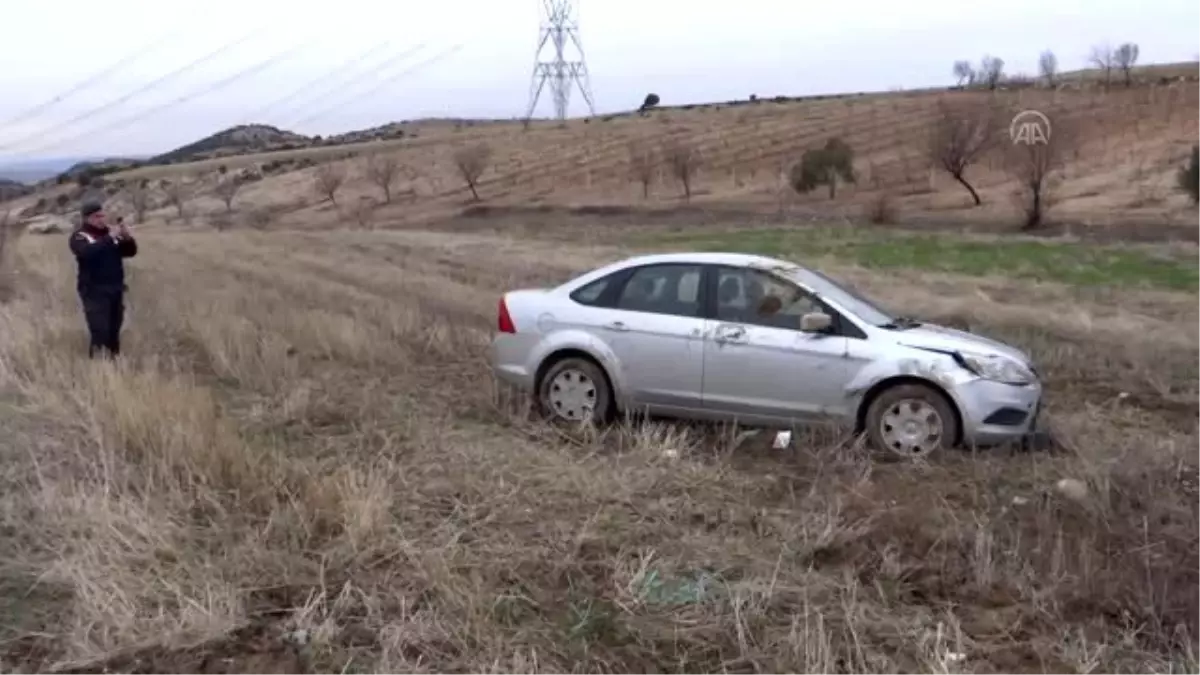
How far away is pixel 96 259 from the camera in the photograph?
36.6 feet

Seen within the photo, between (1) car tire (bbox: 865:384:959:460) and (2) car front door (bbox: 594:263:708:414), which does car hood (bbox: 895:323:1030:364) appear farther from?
(2) car front door (bbox: 594:263:708:414)

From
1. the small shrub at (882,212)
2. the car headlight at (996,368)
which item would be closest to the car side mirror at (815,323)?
the car headlight at (996,368)

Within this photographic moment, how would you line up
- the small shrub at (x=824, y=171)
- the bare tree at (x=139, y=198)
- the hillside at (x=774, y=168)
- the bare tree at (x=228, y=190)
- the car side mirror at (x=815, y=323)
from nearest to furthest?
the car side mirror at (x=815, y=323) < the hillside at (x=774, y=168) < the small shrub at (x=824, y=171) < the bare tree at (x=139, y=198) < the bare tree at (x=228, y=190)

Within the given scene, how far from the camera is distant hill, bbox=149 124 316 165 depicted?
112 metres

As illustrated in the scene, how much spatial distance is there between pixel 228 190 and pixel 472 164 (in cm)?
1685

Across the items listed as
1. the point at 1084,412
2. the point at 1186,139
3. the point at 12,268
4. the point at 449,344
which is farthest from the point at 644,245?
the point at 1186,139

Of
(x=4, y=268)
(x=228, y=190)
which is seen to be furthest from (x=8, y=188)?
(x=228, y=190)

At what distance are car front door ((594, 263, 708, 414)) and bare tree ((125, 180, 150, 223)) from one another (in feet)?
202

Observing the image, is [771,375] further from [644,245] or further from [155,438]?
[644,245]

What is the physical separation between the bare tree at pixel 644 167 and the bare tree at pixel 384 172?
12.9 meters

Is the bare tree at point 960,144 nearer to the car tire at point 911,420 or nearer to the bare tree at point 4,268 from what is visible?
the bare tree at point 4,268

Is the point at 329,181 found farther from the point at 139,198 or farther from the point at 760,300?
the point at 760,300

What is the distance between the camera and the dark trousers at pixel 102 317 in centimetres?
1107

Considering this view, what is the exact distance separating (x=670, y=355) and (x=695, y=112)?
8977cm
